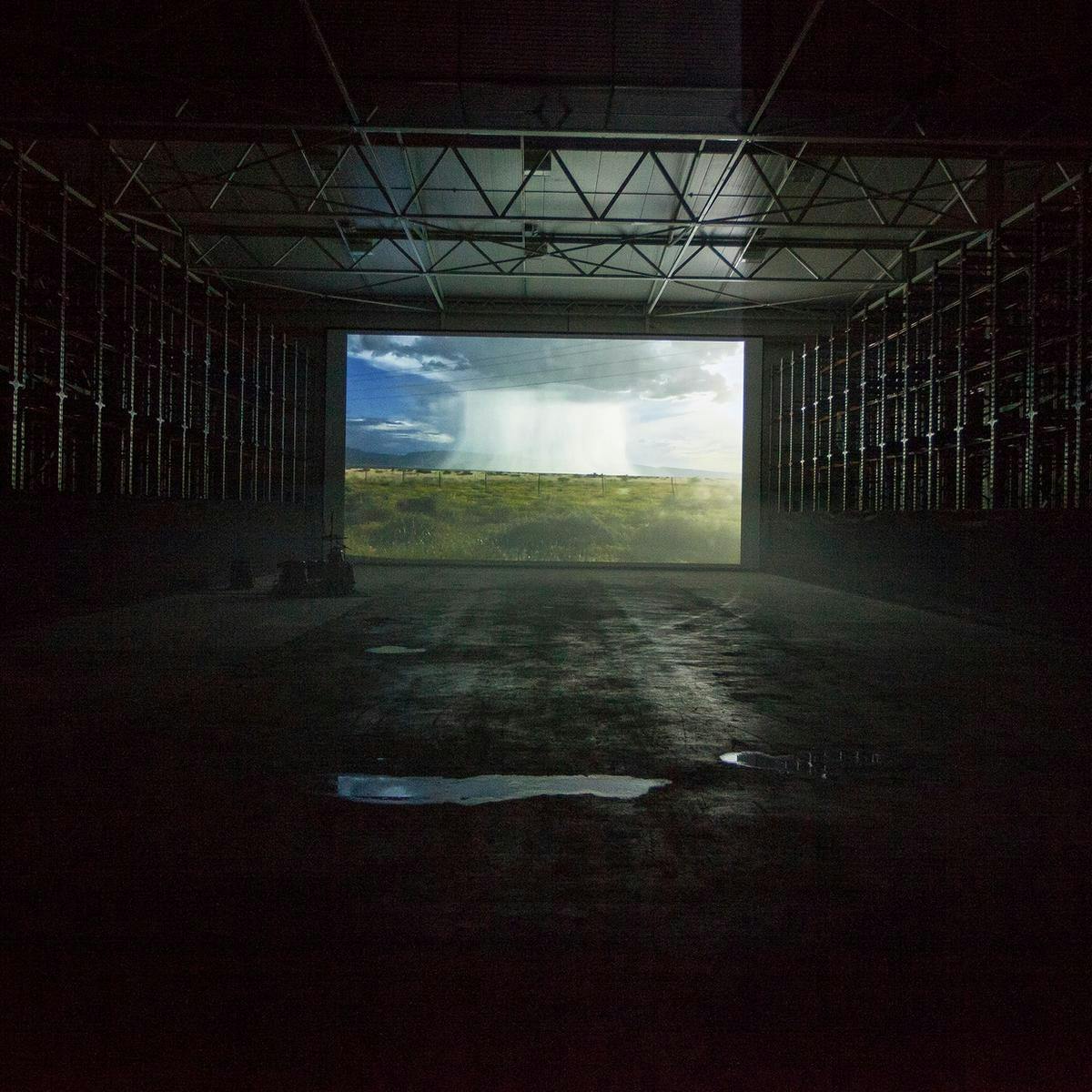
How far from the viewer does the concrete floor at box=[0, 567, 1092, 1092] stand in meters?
2.89

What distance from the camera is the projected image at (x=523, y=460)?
36.5m

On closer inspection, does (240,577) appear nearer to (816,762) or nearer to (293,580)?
(293,580)

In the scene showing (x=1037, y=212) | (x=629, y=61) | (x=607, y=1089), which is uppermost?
(x=629, y=61)

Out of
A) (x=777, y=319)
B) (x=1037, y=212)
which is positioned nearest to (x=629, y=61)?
(x=1037, y=212)

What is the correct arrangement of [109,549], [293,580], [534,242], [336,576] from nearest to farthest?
1. [109,549]
2. [293,580]
3. [336,576]
4. [534,242]

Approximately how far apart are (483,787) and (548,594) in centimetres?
1510

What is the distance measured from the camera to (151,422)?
1928cm

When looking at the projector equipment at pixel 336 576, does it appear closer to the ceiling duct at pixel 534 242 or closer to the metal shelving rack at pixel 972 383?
the ceiling duct at pixel 534 242

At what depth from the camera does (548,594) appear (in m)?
20.6

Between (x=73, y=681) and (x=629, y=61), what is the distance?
11816 mm

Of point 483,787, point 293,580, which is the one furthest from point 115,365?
point 483,787

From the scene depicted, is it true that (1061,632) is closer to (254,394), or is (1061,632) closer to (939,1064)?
(939,1064)

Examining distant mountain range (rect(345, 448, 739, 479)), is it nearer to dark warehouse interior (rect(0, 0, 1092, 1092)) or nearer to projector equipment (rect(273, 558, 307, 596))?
dark warehouse interior (rect(0, 0, 1092, 1092))

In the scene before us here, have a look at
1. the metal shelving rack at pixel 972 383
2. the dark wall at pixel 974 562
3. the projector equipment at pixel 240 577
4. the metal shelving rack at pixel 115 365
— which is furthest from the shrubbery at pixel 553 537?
the projector equipment at pixel 240 577
